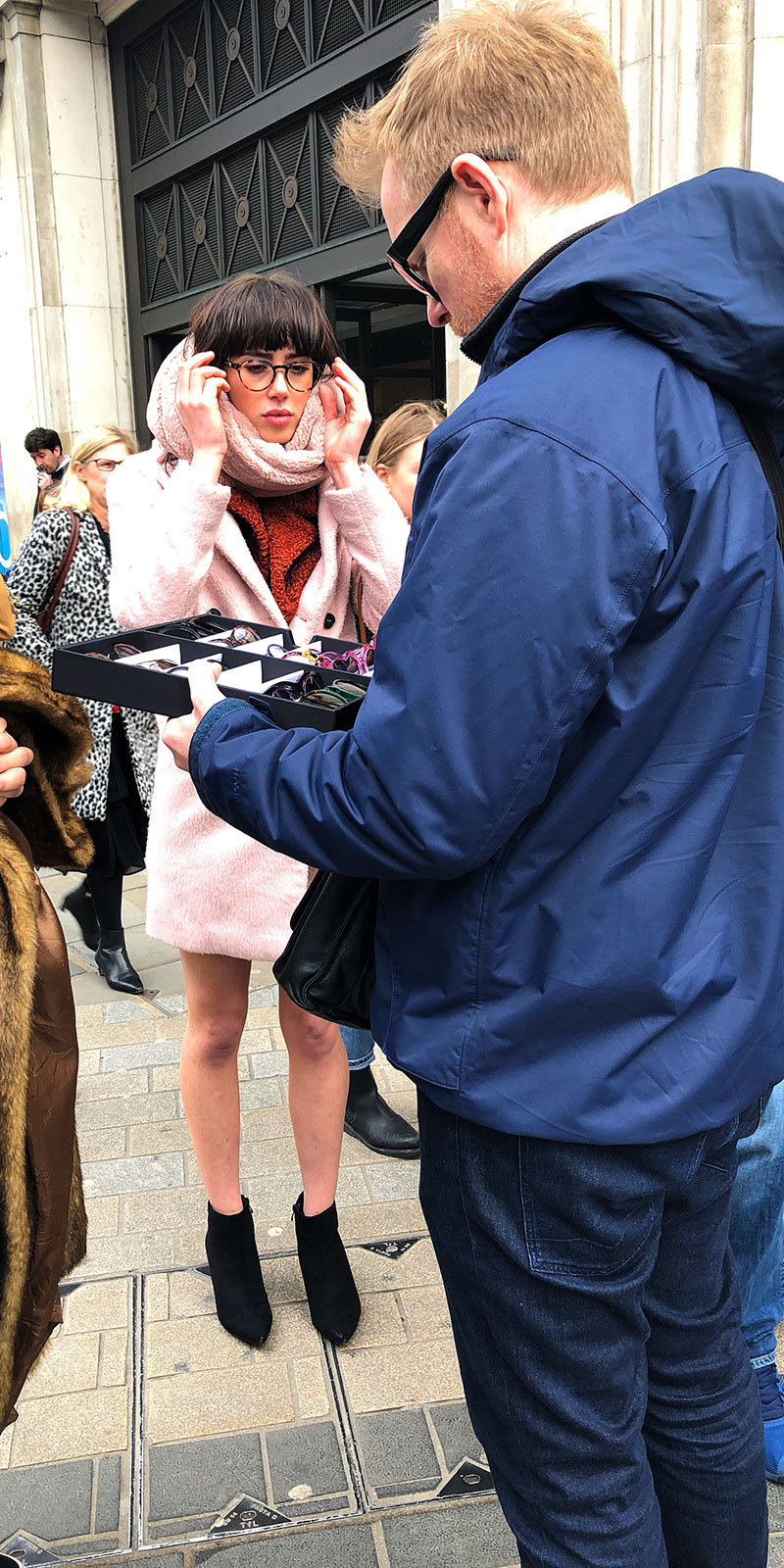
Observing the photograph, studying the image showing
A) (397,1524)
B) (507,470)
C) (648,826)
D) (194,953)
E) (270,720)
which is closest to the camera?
(507,470)

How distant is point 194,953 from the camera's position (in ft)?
7.85

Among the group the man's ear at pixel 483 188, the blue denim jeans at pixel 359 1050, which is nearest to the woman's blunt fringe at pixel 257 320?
the man's ear at pixel 483 188

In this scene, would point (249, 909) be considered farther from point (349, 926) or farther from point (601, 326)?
point (601, 326)

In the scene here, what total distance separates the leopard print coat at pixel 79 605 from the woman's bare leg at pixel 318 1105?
193 centimetres

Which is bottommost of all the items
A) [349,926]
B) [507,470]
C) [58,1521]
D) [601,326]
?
[58,1521]

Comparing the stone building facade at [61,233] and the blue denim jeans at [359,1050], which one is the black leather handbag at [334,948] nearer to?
the blue denim jeans at [359,1050]

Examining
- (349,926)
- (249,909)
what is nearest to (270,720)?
(349,926)

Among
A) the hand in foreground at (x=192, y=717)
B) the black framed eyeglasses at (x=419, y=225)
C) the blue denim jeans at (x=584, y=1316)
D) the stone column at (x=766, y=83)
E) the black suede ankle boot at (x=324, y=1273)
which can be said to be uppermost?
the stone column at (x=766, y=83)

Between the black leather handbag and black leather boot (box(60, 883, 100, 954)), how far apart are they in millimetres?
3445

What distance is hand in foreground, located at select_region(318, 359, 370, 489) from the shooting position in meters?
2.36

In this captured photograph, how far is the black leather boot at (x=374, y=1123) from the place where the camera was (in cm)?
322

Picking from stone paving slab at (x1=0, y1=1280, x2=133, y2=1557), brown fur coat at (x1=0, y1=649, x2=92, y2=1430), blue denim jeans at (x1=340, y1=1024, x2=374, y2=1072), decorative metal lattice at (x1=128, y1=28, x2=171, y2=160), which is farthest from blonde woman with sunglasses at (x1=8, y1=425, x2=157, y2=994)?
decorative metal lattice at (x1=128, y1=28, x2=171, y2=160)

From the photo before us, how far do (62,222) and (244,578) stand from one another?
9258 mm

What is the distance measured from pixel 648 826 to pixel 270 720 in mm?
513
